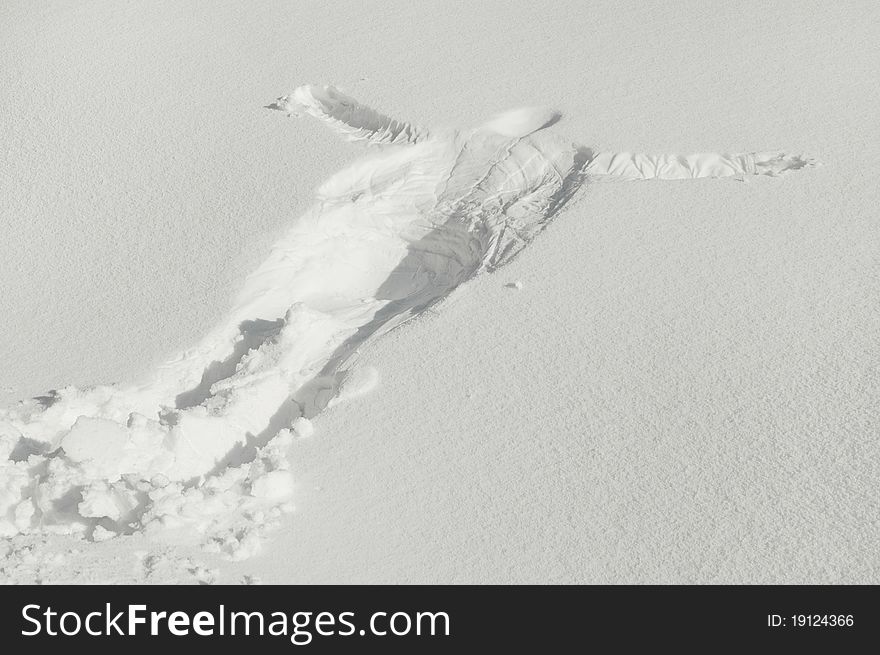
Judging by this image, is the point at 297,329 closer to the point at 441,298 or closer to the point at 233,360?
the point at 233,360

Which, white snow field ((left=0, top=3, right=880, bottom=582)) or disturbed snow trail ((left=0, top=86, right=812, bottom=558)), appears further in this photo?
disturbed snow trail ((left=0, top=86, right=812, bottom=558))

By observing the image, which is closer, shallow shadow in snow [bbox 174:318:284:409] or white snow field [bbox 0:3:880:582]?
white snow field [bbox 0:3:880:582]

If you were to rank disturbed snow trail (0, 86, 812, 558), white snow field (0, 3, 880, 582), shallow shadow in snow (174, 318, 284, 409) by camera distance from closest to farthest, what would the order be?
white snow field (0, 3, 880, 582) < disturbed snow trail (0, 86, 812, 558) < shallow shadow in snow (174, 318, 284, 409)

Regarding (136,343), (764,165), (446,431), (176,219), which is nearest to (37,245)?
(176,219)

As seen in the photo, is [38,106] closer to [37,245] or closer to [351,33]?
[37,245]

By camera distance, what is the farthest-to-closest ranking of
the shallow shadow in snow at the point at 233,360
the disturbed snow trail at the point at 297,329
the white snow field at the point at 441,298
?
1. the shallow shadow in snow at the point at 233,360
2. the disturbed snow trail at the point at 297,329
3. the white snow field at the point at 441,298

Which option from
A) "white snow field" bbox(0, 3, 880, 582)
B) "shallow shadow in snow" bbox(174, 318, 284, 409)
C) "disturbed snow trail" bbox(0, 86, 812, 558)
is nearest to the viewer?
"white snow field" bbox(0, 3, 880, 582)
